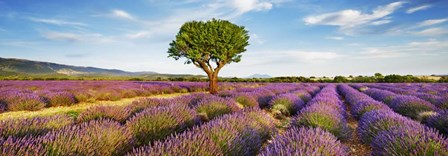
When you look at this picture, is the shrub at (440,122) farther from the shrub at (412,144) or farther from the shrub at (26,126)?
the shrub at (26,126)

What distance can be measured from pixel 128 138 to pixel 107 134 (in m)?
0.23

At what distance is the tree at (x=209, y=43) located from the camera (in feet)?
48.2

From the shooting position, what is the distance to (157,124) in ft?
11.6

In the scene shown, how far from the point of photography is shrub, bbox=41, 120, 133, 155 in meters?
2.20

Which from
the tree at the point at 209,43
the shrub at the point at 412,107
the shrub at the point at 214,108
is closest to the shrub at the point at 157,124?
the shrub at the point at 214,108

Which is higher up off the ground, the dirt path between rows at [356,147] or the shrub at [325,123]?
the shrub at [325,123]

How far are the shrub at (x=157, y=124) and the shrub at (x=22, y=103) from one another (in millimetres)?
5880

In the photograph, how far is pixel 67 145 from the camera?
86.8 inches

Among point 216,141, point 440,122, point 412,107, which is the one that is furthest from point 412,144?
point 412,107

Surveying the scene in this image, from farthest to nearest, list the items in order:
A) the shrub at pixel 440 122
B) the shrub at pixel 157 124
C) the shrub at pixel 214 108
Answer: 1. the shrub at pixel 214 108
2. the shrub at pixel 440 122
3. the shrub at pixel 157 124

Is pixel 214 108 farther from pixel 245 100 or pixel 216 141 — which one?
pixel 216 141

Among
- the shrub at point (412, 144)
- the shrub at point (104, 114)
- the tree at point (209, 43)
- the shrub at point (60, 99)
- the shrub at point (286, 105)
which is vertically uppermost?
the tree at point (209, 43)

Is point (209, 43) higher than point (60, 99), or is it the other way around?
point (209, 43)

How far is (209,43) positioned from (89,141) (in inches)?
491
